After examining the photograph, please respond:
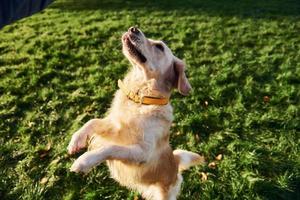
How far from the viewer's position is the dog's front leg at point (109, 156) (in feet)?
11.1

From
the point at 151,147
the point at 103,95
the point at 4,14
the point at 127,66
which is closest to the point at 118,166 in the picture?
the point at 151,147

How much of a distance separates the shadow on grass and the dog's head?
21.4ft

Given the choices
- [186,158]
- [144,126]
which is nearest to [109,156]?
[144,126]

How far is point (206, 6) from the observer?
11.3 meters

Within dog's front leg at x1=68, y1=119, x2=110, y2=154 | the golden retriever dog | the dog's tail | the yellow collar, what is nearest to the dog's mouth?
the golden retriever dog

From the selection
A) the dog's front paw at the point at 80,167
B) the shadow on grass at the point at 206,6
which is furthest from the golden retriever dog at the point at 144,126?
the shadow on grass at the point at 206,6

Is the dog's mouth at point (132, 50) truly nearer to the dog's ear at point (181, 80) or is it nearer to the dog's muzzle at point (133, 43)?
the dog's muzzle at point (133, 43)

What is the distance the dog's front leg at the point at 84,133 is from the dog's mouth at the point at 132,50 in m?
0.68

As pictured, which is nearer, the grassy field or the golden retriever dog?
the golden retriever dog

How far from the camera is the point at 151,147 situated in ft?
12.5

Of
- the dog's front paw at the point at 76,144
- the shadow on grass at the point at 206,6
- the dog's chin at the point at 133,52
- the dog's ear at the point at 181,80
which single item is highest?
the dog's chin at the point at 133,52

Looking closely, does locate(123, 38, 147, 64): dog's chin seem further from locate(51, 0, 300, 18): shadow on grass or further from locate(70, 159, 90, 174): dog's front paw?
locate(51, 0, 300, 18): shadow on grass

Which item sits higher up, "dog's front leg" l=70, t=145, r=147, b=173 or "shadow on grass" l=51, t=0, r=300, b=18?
"dog's front leg" l=70, t=145, r=147, b=173

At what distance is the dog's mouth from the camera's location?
4.09 m
